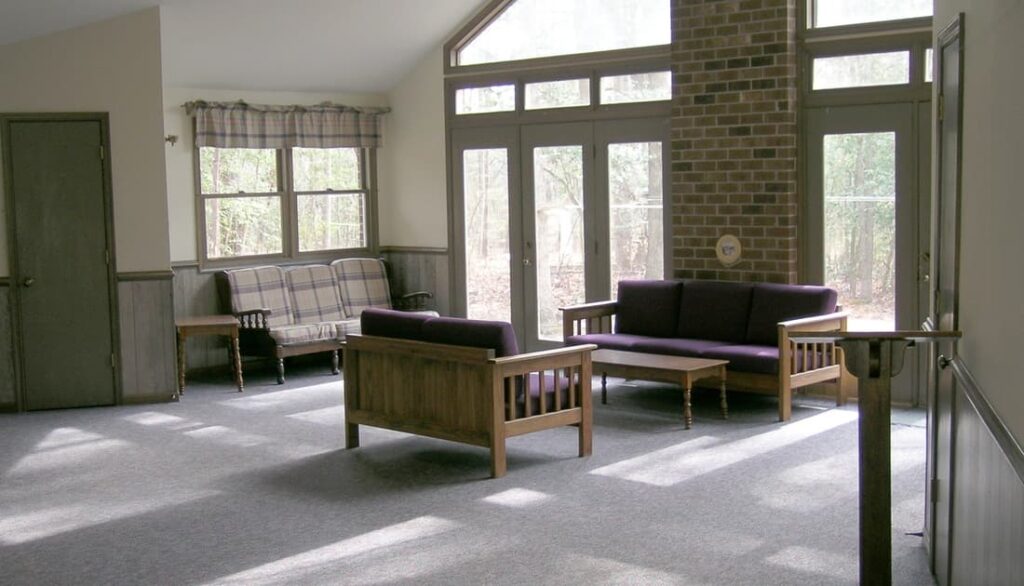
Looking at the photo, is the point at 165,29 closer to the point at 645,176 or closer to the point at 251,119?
the point at 251,119

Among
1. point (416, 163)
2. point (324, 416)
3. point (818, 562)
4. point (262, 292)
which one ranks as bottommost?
point (818, 562)

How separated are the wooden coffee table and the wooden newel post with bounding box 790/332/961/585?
3.23 metres

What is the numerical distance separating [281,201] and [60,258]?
2327 mm

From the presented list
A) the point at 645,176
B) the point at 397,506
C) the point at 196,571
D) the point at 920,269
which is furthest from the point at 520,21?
the point at 196,571

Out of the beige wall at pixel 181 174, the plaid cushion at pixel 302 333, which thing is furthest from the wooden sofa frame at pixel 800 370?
the beige wall at pixel 181 174

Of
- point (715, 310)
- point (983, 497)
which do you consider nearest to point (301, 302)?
point (715, 310)

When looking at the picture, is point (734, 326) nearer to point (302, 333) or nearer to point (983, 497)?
point (302, 333)

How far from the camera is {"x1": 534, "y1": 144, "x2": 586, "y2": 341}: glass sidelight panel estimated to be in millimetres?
8914

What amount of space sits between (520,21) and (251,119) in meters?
2.29

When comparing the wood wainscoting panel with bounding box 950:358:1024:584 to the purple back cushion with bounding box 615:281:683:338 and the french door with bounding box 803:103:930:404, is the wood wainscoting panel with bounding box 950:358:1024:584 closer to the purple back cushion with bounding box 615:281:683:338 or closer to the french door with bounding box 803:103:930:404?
the french door with bounding box 803:103:930:404

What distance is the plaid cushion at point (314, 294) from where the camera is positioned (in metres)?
9.41

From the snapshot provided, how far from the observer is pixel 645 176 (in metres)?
8.49

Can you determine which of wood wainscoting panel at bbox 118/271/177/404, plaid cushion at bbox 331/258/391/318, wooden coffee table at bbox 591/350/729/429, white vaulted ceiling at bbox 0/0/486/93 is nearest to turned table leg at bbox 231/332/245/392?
wood wainscoting panel at bbox 118/271/177/404

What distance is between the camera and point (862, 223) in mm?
7480
